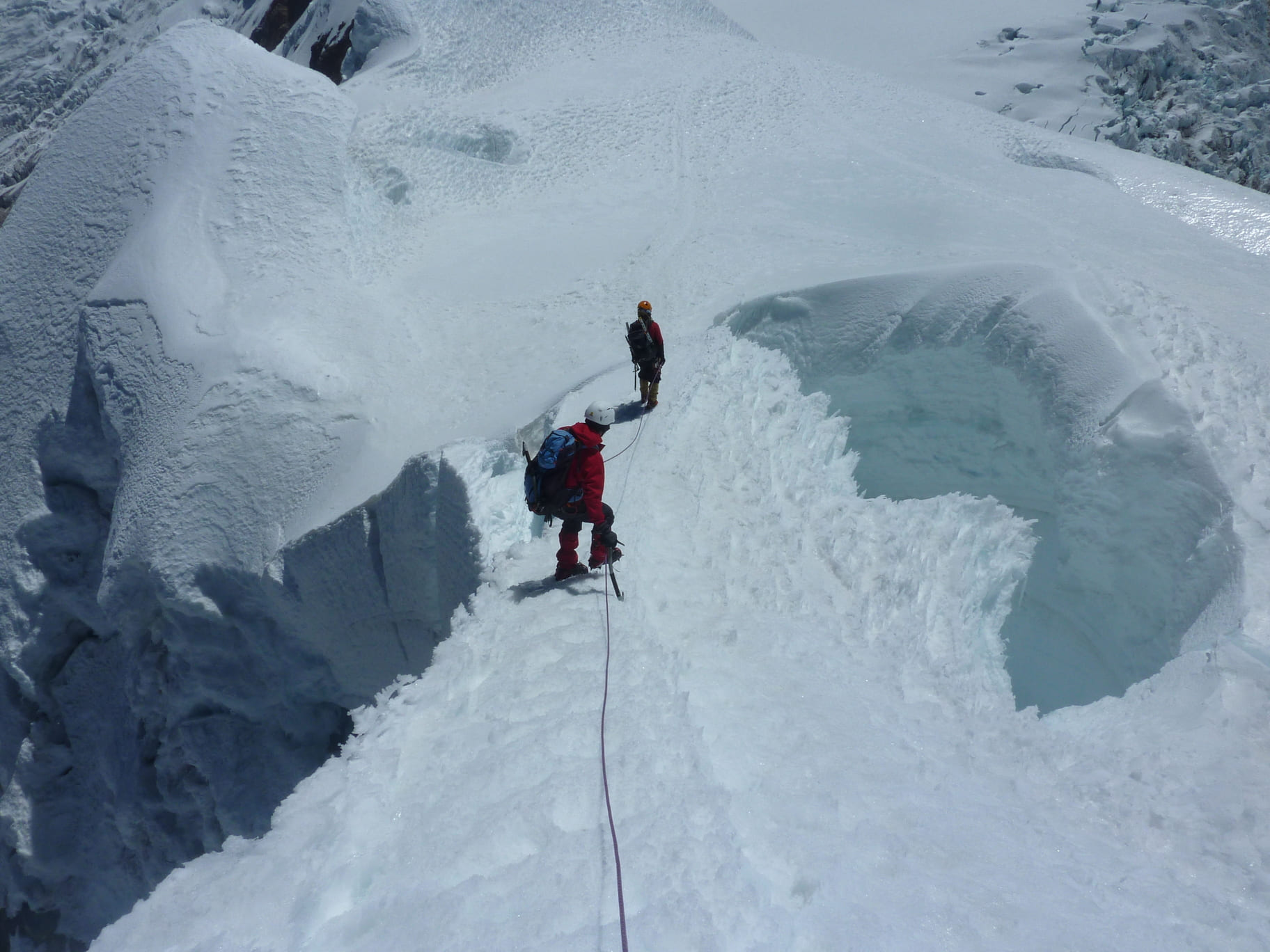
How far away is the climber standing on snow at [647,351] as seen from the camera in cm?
857

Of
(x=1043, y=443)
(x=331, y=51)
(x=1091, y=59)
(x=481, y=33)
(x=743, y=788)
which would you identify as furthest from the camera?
(x=1091, y=59)

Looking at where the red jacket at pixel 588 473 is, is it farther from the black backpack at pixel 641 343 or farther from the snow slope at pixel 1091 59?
the snow slope at pixel 1091 59

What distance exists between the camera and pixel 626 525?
7.20 m

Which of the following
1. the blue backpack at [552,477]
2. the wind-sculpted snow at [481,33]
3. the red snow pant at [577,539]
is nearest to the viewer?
the blue backpack at [552,477]

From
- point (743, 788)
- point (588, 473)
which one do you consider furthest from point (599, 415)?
point (743, 788)

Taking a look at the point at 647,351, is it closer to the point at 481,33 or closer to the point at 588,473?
the point at 588,473

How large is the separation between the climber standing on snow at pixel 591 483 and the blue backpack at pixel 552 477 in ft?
0.09

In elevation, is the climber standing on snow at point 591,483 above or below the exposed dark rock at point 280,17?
below

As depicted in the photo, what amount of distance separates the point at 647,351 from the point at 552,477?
321cm

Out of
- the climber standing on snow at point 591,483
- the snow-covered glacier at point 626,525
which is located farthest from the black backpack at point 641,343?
the climber standing on snow at point 591,483

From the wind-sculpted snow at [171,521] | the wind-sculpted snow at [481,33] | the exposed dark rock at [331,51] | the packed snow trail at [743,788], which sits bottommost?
the wind-sculpted snow at [171,521]

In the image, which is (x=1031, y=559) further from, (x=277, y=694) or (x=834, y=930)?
(x=277, y=694)

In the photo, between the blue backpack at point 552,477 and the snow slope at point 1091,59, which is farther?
the snow slope at point 1091,59

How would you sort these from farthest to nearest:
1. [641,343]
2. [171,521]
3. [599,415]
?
[171,521]
[641,343]
[599,415]
